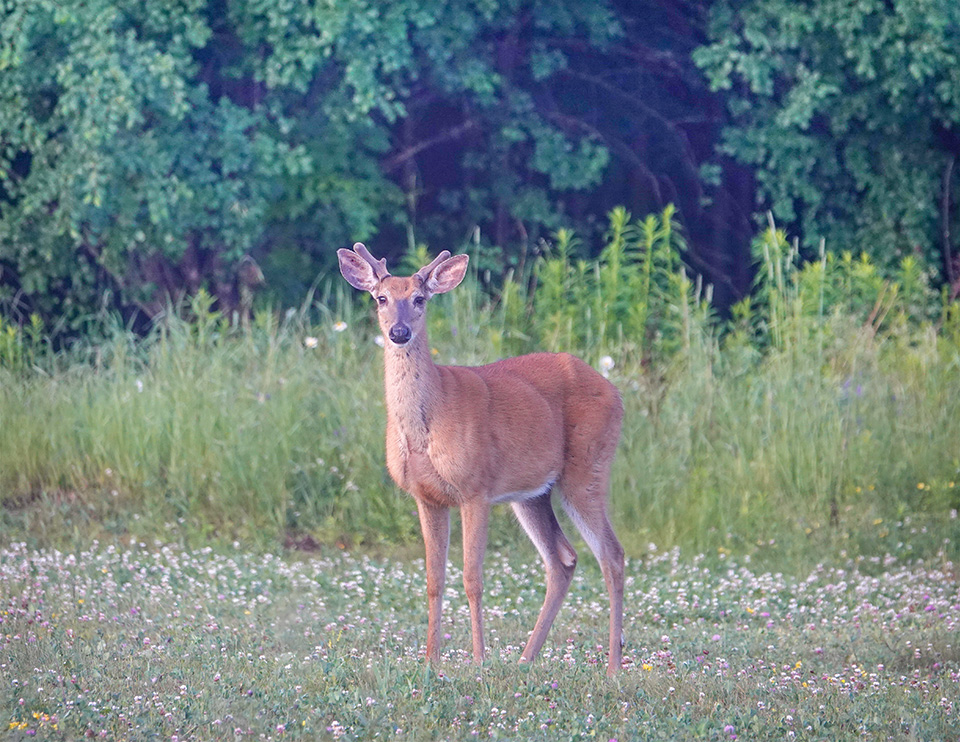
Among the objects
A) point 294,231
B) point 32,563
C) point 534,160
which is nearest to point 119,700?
point 32,563

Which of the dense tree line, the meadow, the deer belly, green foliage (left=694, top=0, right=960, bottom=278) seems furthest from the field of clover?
green foliage (left=694, top=0, right=960, bottom=278)

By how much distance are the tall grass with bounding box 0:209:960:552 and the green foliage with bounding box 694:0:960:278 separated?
2.79 metres

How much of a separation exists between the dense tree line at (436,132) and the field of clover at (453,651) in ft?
15.5

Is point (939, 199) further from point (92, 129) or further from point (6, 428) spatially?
point (6, 428)

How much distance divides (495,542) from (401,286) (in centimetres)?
309

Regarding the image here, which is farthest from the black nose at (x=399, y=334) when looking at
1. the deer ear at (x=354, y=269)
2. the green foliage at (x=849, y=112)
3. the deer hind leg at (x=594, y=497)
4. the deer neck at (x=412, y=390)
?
the green foliage at (x=849, y=112)

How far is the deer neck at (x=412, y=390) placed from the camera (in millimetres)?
5578

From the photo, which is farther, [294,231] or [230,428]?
[294,231]

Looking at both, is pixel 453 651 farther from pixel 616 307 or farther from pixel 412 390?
pixel 616 307

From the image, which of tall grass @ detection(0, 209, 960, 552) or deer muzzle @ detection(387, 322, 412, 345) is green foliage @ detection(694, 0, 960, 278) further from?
deer muzzle @ detection(387, 322, 412, 345)

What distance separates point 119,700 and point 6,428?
16.0ft

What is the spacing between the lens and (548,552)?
20.1 feet

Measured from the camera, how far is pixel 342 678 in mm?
5012

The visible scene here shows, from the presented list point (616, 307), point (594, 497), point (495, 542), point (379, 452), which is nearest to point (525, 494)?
point (594, 497)
